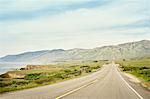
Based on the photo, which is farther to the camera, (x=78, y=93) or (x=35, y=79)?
(x=35, y=79)

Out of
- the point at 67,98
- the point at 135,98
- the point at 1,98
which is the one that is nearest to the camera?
the point at 1,98

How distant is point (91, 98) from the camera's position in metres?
18.2

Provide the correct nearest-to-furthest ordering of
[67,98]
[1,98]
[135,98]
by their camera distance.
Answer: [1,98] < [67,98] < [135,98]

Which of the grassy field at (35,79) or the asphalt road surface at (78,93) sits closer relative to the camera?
the asphalt road surface at (78,93)

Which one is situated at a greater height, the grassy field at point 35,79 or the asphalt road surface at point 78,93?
the grassy field at point 35,79

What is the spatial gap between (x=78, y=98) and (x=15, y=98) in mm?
3579

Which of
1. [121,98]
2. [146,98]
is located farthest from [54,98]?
[146,98]

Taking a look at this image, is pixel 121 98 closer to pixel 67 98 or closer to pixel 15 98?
pixel 67 98

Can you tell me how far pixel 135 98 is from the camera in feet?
63.0

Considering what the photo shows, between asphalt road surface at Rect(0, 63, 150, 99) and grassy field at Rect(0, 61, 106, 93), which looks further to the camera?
grassy field at Rect(0, 61, 106, 93)

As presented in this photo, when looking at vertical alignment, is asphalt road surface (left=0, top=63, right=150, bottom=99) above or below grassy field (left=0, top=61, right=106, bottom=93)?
below

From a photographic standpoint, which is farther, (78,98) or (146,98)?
(146,98)

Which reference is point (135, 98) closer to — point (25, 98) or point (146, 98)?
point (146, 98)

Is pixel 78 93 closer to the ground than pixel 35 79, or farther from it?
closer to the ground
